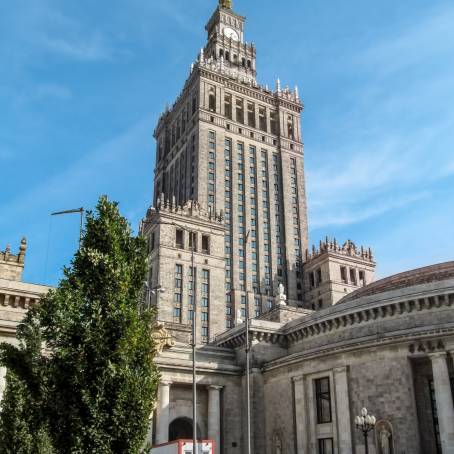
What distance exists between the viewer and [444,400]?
115 feet

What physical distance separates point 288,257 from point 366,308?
5548 cm

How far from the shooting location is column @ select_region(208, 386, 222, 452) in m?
46.0

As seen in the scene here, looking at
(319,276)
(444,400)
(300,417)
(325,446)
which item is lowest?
(325,446)

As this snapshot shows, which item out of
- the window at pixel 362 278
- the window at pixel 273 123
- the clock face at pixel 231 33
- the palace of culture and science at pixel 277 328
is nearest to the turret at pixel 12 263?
the palace of culture and science at pixel 277 328

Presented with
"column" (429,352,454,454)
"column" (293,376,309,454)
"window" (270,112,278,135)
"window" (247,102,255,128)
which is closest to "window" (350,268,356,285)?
"window" (270,112,278,135)

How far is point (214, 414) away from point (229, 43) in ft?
A: 311

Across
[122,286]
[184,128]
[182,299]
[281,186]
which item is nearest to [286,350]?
[182,299]

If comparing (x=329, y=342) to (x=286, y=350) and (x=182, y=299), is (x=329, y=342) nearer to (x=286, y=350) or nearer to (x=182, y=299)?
(x=286, y=350)

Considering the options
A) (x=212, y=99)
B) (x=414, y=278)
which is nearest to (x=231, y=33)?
(x=212, y=99)

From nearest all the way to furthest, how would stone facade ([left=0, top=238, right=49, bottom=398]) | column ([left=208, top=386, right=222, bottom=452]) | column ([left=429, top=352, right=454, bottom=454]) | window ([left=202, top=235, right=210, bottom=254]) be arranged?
column ([left=429, top=352, right=454, bottom=454]), stone facade ([left=0, top=238, right=49, bottom=398]), column ([left=208, top=386, right=222, bottom=452]), window ([left=202, top=235, right=210, bottom=254])

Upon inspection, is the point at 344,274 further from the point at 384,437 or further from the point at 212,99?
the point at 384,437

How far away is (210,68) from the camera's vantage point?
107 meters

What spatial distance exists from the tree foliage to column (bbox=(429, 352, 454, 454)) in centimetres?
2213

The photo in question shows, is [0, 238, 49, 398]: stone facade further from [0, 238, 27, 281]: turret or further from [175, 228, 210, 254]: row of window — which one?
[175, 228, 210, 254]: row of window
